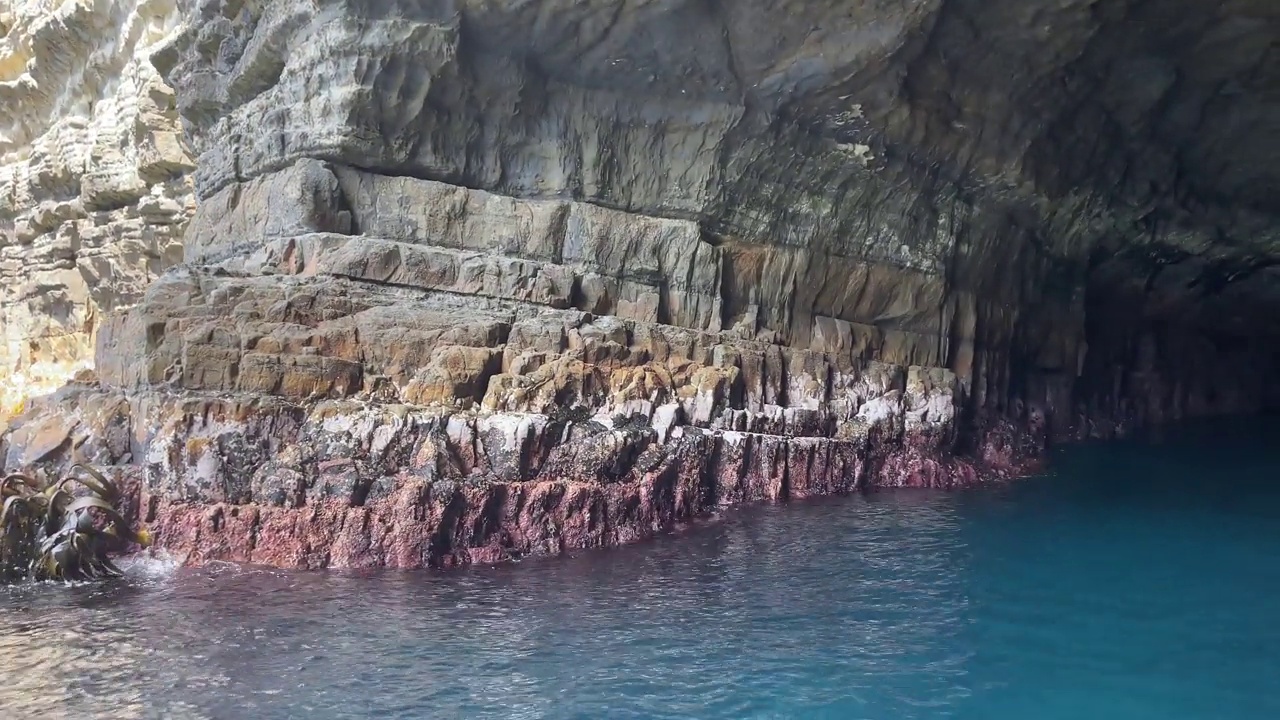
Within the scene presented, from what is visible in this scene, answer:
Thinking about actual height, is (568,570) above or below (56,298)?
below

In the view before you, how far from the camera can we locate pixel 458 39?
15977mm

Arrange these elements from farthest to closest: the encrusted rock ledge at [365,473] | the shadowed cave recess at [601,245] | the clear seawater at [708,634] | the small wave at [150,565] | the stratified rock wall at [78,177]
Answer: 1. the stratified rock wall at [78,177]
2. the shadowed cave recess at [601,245]
3. the encrusted rock ledge at [365,473]
4. the small wave at [150,565]
5. the clear seawater at [708,634]

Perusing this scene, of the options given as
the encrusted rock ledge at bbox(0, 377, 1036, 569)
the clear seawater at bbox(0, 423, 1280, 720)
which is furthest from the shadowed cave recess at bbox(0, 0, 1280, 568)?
the clear seawater at bbox(0, 423, 1280, 720)

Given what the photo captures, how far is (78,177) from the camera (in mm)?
30547

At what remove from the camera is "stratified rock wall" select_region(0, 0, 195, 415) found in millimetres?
27359

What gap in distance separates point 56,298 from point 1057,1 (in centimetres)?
3253

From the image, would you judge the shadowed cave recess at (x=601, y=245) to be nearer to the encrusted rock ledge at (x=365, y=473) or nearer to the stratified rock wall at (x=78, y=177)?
the encrusted rock ledge at (x=365, y=473)

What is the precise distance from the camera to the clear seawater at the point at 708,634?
7969 millimetres

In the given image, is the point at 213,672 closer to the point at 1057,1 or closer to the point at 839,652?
the point at 839,652

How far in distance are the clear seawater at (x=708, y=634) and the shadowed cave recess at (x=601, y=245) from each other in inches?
62.4

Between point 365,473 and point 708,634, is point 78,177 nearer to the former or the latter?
point 365,473

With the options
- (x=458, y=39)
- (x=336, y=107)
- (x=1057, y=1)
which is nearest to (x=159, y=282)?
(x=336, y=107)

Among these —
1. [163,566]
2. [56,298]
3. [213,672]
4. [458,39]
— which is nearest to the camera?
[213,672]

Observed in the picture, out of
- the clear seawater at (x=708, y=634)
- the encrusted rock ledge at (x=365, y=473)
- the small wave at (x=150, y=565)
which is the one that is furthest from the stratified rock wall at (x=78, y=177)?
the clear seawater at (x=708, y=634)
